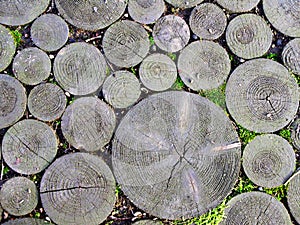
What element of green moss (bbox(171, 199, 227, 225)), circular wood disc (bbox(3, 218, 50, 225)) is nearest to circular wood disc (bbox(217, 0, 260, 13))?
green moss (bbox(171, 199, 227, 225))

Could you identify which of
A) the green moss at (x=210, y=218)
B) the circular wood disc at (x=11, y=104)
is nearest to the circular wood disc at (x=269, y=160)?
the green moss at (x=210, y=218)

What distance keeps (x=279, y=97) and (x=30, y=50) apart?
187cm

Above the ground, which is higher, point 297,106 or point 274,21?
point 274,21

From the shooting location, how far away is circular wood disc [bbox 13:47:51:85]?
305 centimetres

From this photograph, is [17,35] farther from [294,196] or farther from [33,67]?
[294,196]

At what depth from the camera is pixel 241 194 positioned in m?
3.03

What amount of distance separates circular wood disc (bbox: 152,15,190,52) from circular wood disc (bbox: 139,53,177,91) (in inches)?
4.0

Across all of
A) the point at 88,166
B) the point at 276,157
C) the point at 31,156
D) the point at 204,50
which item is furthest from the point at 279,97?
the point at 31,156

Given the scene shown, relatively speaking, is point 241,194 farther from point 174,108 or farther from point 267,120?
point 174,108

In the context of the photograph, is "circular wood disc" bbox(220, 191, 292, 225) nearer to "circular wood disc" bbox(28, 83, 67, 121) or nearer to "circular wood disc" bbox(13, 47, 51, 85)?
"circular wood disc" bbox(28, 83, 67, 121)

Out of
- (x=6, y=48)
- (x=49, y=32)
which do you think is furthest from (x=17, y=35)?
(x=49, y=32)

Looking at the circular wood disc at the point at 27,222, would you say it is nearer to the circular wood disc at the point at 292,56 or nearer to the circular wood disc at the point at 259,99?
the circular wood disc at the point at 259,99

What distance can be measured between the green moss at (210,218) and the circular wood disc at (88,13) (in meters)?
1.55

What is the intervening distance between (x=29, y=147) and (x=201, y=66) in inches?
54.3
